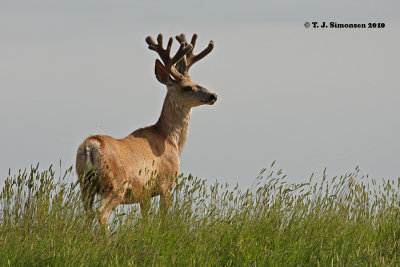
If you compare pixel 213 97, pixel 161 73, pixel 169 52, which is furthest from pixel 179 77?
pixel 213 97

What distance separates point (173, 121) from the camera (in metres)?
9.15

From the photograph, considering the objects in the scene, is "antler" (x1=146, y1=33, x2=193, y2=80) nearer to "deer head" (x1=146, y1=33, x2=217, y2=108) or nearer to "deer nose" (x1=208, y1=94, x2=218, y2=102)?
"deer head" (x1=146, y1=33, x2=217, y2=108)

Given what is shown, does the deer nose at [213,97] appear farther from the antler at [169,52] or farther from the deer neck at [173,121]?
the antler at [169,52]

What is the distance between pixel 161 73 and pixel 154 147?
3.92 feet

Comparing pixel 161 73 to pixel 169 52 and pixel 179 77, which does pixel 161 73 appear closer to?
pixel 179 77

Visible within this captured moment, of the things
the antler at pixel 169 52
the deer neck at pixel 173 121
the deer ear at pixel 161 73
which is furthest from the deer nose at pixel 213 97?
the deer ear at pixel 161 73

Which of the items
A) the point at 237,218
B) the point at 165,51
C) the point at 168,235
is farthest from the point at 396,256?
the point at 165,51

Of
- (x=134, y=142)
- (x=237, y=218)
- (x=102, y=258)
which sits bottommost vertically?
(x=102, y=258)

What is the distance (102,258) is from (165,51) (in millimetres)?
4738

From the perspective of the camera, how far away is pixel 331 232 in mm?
6629

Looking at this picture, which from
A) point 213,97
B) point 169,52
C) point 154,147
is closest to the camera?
point 154,147

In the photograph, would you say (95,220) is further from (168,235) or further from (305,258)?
(305,258)

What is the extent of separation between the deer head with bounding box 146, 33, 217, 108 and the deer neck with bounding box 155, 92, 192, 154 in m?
0.08

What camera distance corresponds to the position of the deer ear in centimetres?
927
